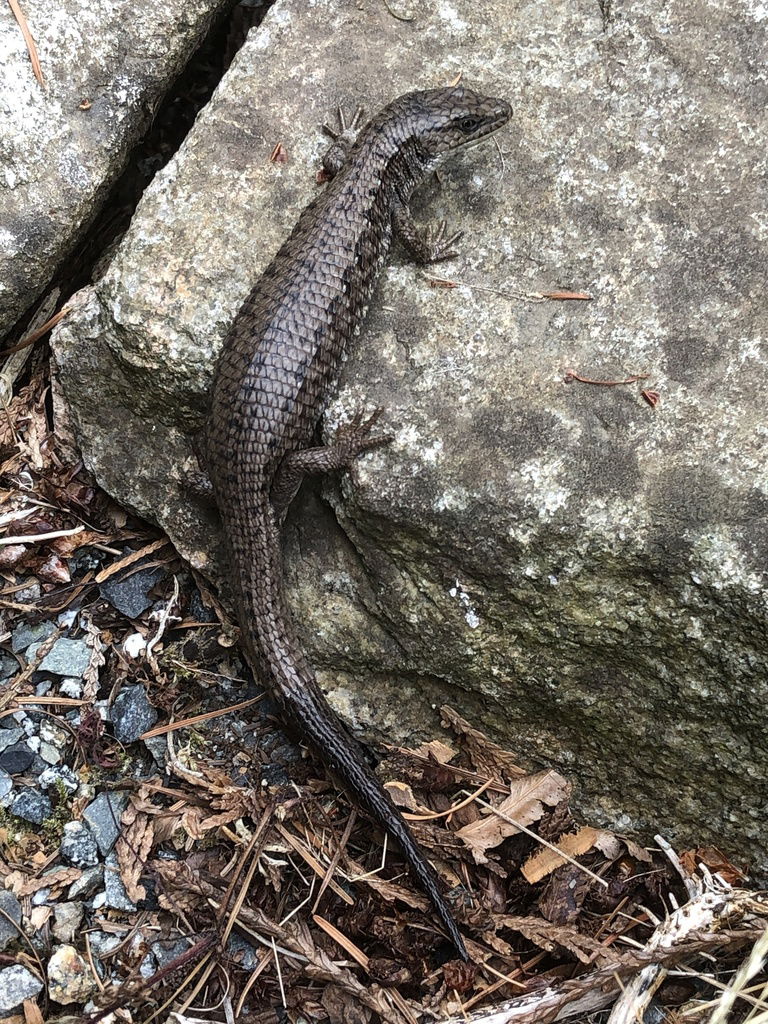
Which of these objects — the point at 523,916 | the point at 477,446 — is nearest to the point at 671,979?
the point at 523,916

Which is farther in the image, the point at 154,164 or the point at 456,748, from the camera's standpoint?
the point at 154,164

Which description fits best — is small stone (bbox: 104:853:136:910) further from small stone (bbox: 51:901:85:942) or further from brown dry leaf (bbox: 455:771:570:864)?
brown dry leaf (bbox: 455:771:570:864)

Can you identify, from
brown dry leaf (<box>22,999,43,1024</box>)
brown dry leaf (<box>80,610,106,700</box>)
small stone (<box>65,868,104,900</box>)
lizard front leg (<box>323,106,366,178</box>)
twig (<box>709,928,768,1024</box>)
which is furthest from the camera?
lizard front leg (<box>323,106,366,178</box>)

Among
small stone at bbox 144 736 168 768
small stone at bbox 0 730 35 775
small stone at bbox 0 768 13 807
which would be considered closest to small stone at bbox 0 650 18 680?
small stone at bbox 0 730 35 775

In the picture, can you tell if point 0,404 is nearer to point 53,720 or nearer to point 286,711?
point 53,720

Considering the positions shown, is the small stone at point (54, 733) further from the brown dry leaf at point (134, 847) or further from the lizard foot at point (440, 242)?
the lizard foot at point (440, 242)

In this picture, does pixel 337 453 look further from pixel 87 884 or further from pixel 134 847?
pixel 87 884
